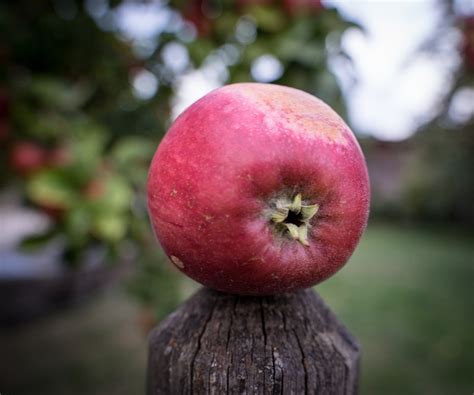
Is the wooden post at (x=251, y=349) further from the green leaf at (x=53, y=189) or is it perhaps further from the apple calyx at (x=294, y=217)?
the green leaf at (x=53, y=189)

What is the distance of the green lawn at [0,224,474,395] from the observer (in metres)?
3.46

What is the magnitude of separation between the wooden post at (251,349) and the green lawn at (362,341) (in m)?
2.87

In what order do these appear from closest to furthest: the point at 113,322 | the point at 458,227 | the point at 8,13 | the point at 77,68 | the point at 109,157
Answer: the point at 109,157, the point at 8,13, the point at 77,68, the point at 113,322, the point at 458,227

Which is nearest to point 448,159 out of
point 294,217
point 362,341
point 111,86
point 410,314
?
point 410,314

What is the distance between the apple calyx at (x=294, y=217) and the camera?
630 millimetres

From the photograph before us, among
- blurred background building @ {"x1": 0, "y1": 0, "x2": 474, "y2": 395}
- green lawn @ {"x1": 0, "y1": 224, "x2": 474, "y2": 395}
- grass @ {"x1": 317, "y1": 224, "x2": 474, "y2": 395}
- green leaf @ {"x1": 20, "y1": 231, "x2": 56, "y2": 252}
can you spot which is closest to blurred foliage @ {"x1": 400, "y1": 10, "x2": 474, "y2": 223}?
blurred background building @ {"x1": 0, "y1": 0, "x2": 474, "y2": 395}

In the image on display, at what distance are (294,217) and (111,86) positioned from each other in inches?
72.1

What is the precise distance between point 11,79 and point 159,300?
119cm

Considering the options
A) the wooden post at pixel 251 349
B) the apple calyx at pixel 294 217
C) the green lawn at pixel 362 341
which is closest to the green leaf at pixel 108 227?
the wooden post at pixel 251 349

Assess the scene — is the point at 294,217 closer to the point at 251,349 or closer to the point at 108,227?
the point at 251,349

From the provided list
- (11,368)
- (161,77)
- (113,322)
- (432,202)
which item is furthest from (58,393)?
(432,202)

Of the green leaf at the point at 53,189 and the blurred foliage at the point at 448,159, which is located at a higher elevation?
the blurred foliage at the point at 448,159

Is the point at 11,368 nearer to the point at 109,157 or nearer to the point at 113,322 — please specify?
the point at 113,322

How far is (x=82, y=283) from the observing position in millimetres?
4996
